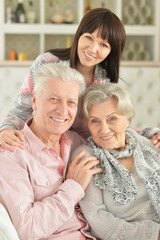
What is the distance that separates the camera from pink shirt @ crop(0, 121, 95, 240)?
1.64 m

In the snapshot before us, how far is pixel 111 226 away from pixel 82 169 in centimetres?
29

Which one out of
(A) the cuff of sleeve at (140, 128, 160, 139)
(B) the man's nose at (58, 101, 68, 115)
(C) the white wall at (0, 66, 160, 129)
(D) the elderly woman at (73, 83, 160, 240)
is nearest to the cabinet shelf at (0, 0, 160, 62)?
(C) the white wall at (0, 66, 160, 129)

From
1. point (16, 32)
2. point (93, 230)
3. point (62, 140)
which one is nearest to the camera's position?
point (93, 230)

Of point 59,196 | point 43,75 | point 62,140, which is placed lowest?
point 59,196

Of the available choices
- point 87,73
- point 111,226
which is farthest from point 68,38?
point 111,226

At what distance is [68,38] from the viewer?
4.18m

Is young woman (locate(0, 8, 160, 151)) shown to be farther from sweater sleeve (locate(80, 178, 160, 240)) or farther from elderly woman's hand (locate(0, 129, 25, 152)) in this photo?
sweater sleeve (locate(80, 178, 160, 240))

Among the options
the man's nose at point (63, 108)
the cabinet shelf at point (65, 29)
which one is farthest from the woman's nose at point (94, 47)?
the cabinet shelf at point (65, 29)

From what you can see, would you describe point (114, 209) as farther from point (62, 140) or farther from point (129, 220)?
point (62, 140)

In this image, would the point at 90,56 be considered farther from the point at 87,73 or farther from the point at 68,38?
the point at 68,38

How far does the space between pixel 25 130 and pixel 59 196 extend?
0.36 m

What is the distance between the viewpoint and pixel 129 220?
73.4 inches

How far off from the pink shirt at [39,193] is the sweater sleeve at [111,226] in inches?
2.7

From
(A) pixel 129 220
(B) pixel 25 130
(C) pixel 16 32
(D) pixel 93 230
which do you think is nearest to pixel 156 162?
(A) pixel 129 220
